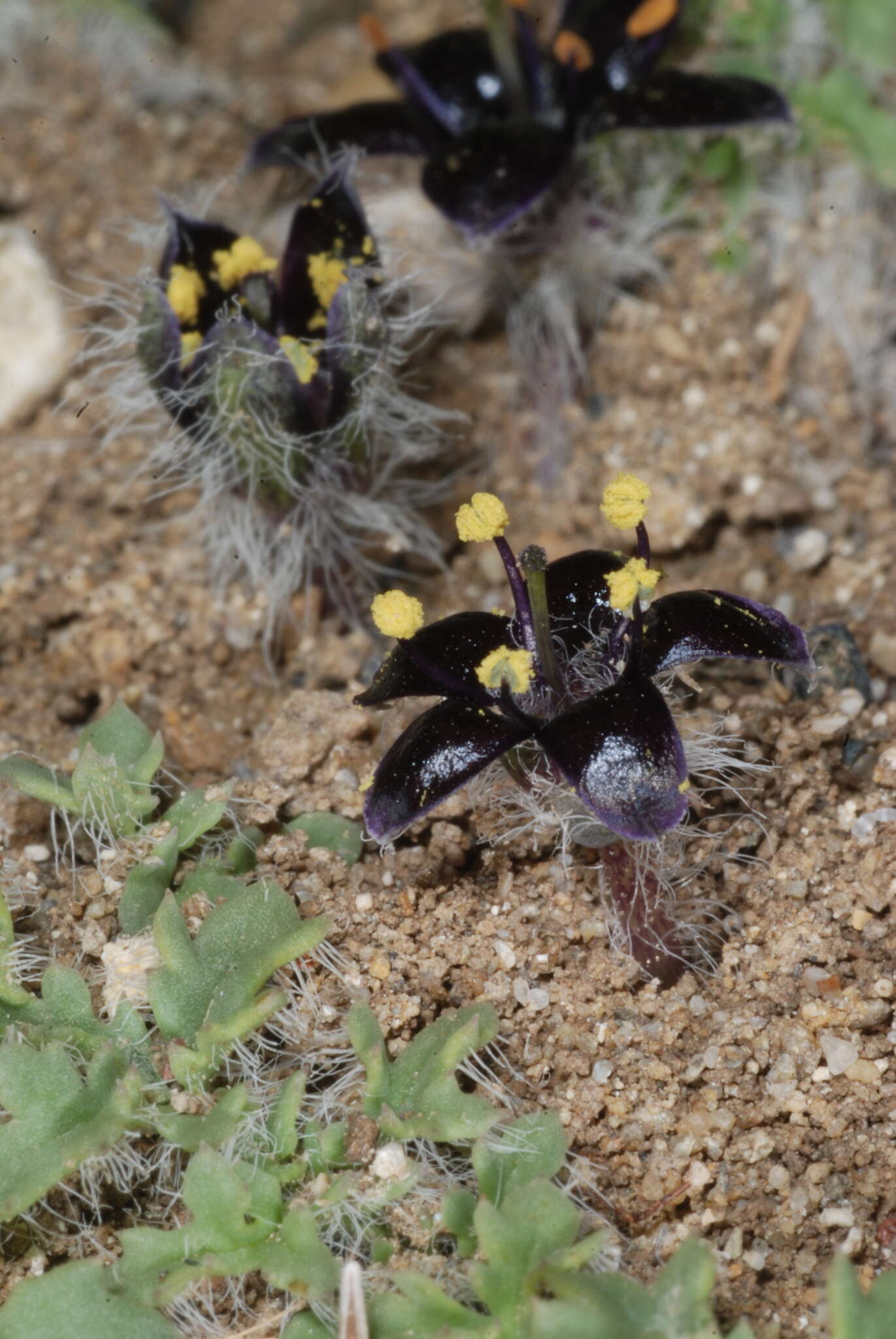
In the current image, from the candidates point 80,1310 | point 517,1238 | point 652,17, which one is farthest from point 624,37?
point 80,1310

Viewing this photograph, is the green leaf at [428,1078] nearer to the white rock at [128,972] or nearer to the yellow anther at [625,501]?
the white rock at [128,972]

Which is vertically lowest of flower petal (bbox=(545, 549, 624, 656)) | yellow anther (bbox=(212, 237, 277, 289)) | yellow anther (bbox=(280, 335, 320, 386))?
flower petal (bbox=(545, 549, 624, 656))

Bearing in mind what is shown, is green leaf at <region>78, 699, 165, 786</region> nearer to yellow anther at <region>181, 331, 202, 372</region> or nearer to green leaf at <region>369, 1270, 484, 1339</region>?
yellow anther at <region>181, 331, 202, 372</region>

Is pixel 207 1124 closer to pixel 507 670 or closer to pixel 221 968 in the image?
pixel 221 968

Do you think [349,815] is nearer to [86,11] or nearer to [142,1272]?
[142,1272]

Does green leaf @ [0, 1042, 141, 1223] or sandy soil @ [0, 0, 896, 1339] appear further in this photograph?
sandy soil @ [0, 0, 896, 1339]

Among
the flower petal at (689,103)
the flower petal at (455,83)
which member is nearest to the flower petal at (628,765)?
the flower petal at (689,103)

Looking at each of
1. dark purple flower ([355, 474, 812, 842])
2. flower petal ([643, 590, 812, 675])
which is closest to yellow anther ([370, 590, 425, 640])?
dark purple flower ([355, 474, 812, 842])
